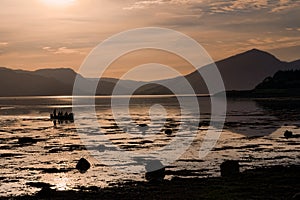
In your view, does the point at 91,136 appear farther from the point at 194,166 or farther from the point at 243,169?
the point at 243,169

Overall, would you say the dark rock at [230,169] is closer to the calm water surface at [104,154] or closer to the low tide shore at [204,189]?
the calm water surface at [104,154]

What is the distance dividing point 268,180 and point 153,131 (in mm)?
44409

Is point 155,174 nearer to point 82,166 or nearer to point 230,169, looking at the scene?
point 230,169

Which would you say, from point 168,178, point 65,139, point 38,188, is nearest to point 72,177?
point 38,188

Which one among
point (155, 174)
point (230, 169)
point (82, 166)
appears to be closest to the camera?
point (155, 174)

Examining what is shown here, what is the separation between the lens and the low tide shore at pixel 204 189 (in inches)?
1029

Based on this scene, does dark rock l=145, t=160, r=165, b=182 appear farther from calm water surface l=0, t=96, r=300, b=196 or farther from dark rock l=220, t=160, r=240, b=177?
dark rock l=220, t=160, r=240, b=177

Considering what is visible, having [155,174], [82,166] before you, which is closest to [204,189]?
[155,174]

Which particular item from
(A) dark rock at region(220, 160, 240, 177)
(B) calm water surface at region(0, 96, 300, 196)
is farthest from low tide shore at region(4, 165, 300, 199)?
(B) calm water surface at region(0, 96, 300, 196)

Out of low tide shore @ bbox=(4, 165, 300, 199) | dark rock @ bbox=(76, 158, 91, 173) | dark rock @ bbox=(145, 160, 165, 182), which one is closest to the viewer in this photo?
low tide shore @ bbox=(4, 165, 300, 199)

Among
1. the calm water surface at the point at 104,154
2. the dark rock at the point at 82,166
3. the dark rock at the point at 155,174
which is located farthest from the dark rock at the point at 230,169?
the dark rock at the point at 82,166

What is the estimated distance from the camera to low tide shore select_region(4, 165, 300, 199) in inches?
1029

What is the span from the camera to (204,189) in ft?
91.3

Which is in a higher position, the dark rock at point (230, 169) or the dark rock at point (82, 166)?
the dark rock at point (230, 169)
